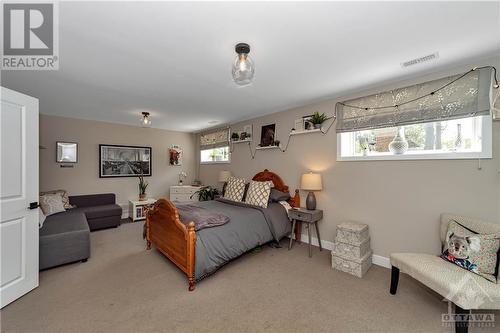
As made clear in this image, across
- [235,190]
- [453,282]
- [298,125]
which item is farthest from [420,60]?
[235,190]

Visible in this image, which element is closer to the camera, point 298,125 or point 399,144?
point 399,144

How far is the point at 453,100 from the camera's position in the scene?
87.8 inches

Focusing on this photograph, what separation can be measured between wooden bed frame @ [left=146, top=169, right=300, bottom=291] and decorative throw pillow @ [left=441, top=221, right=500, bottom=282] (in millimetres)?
2016

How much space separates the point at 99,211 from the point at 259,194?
340cm

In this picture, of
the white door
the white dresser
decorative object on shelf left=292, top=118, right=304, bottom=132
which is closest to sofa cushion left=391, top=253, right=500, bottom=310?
decorative object on shelf left=292, top=118, right=304, bottom=132

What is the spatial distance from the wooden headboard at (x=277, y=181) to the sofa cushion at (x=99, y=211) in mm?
3091

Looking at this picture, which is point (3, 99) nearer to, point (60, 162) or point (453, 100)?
point (60, 162)

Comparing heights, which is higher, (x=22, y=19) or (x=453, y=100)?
(x=22, y=19)

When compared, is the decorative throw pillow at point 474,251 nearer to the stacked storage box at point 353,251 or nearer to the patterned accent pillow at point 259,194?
the stacked storage box at point 353,251

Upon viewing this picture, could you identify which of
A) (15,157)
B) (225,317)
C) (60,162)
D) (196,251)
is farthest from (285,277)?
(60,162)

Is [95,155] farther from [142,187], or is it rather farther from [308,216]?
[308,216]

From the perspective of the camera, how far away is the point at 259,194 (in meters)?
3.51

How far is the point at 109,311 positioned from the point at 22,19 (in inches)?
98.7

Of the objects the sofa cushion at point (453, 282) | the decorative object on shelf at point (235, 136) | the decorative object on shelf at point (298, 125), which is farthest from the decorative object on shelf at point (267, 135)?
the sofa cushion at point (453, 282)
